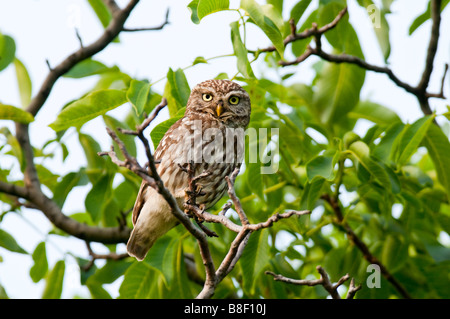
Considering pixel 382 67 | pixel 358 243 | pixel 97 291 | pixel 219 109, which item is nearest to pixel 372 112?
pixel 382 67

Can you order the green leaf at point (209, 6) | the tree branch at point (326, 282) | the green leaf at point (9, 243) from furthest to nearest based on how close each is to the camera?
the green leaf at point (9, 243) < the green leaf at point (209, 6) < the tree branch at point (326, 282)

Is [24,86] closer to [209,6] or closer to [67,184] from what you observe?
[67,184]

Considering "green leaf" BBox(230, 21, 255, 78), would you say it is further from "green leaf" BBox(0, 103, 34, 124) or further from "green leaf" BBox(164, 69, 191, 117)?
"green leaf" BBox(0, 103, 34, 124)

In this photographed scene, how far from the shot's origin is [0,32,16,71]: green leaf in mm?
3605

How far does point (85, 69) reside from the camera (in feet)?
13.1

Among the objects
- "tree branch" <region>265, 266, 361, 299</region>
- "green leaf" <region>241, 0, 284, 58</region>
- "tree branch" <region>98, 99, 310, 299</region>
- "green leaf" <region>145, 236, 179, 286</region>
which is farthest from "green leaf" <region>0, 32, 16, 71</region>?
"tree branch" <region>265, 266, 361, 299</region>

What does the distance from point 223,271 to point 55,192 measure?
1.84 m

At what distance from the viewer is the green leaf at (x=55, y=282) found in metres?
3.80

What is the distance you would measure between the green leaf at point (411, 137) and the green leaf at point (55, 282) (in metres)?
2.25

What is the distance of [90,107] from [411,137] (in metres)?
1.67

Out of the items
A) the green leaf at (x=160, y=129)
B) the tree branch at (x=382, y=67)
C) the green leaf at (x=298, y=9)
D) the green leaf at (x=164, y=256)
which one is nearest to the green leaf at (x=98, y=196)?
the green leaf at (x=164, y=256)

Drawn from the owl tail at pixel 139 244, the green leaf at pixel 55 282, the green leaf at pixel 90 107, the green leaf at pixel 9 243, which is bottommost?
the green leaf at pixel 55 282

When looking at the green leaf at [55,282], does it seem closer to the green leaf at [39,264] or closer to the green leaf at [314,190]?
the green leaf at [39,264]
